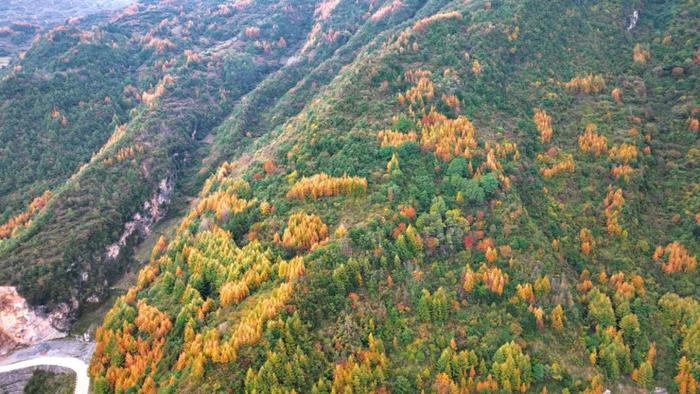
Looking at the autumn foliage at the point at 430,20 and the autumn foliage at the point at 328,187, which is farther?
the autumn foliage at the point at 430,20

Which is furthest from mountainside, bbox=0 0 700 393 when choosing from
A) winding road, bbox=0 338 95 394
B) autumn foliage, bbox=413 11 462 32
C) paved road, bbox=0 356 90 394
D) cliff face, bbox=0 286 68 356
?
winding road, bbox=0 338 95 394

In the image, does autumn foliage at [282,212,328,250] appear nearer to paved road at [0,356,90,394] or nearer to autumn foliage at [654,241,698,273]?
paved road at [0,356,90,394]

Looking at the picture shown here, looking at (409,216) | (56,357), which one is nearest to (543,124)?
(409,216)

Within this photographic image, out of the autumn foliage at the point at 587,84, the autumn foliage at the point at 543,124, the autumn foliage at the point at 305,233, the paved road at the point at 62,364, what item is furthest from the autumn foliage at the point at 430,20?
the paved road at the point at 62,364

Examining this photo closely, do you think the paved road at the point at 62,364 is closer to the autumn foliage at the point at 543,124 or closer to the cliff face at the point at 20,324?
the cliff face at the point at 20,324

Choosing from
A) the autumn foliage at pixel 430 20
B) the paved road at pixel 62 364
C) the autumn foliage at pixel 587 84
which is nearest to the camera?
the paved road at pixel 62 364
